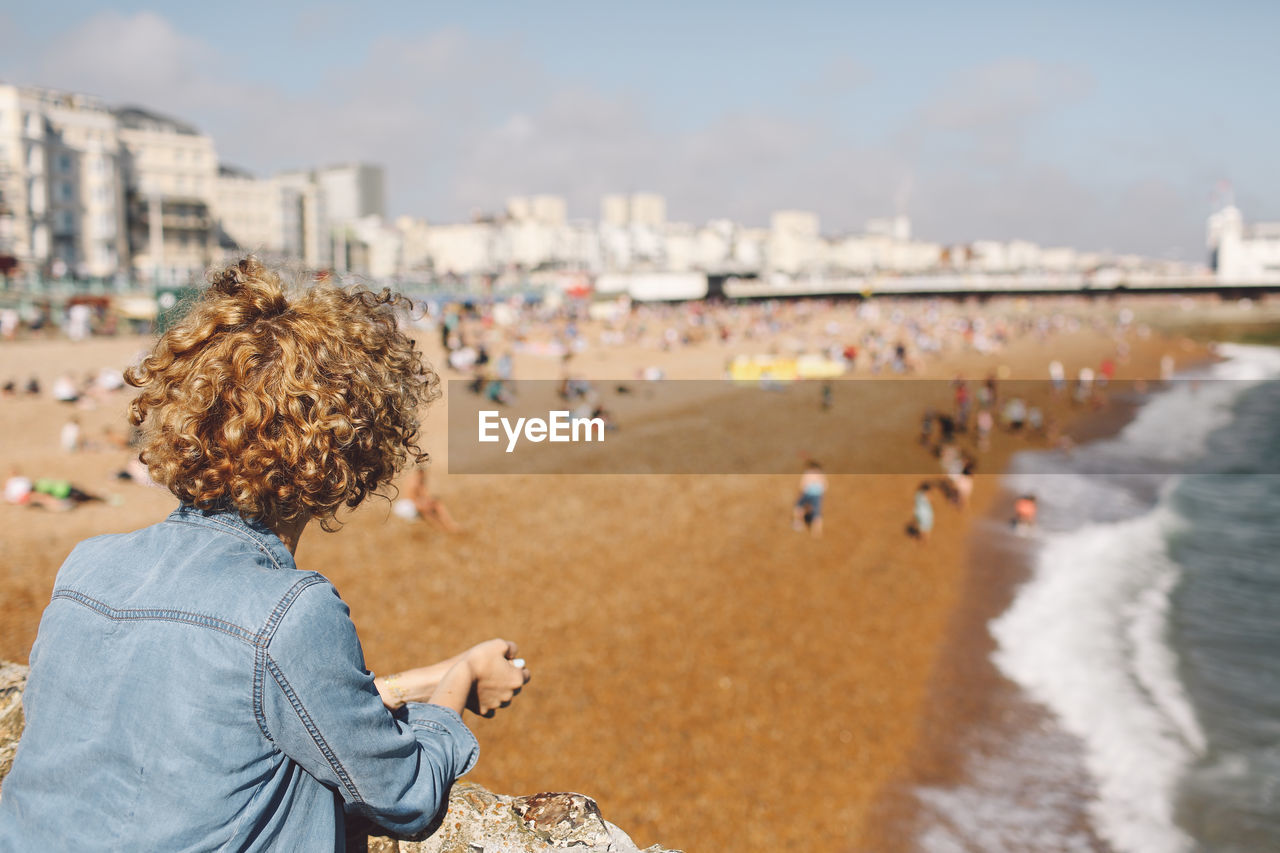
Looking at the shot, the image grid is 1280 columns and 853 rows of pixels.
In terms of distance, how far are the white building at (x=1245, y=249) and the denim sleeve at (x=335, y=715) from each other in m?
160

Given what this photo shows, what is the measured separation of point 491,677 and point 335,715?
0.72 metres

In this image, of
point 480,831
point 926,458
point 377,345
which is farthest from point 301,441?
point 926,458

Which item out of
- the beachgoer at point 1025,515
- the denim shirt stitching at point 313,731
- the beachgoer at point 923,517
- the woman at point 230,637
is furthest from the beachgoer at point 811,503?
the denim shirt stitching at point 313,731

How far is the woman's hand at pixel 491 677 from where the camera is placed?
1.96 metres

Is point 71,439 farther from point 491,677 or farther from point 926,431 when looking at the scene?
point 926,431

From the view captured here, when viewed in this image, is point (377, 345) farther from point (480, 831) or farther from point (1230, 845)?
point (1230, 845)

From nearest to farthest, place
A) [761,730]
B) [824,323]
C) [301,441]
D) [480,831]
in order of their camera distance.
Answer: [301,441] < [480,831] < [761,730] < [824,323]

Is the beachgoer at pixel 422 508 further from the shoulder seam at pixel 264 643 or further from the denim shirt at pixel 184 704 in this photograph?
the shoulder seam at pixel 264 643

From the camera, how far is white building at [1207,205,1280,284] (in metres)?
132

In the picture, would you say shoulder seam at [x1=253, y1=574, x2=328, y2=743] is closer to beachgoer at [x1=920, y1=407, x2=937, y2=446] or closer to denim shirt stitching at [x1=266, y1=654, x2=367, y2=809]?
denim shirt stitching at [x1=266, y1=654, x2=367, y2=809]

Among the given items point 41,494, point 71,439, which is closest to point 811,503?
point 41,494

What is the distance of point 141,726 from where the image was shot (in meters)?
1.25

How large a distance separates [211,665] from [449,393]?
21112mm

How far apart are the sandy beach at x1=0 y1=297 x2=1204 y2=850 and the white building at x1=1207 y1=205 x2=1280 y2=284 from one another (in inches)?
5799
